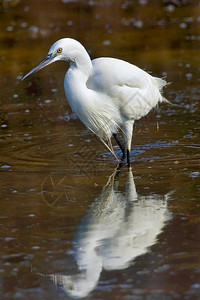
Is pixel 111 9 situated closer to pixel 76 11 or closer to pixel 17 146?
pixel 76 11

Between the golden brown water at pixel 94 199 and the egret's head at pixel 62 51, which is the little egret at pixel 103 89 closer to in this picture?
the egret's head at pixel 62 51

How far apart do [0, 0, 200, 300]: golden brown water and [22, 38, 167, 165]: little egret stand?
0.35 m

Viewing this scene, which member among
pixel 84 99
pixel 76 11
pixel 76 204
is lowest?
pixel 76 11

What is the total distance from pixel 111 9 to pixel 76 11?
853 millimetres

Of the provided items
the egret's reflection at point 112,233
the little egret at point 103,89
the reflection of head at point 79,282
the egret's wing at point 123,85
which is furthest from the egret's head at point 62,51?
the reflection of head at point 79,282

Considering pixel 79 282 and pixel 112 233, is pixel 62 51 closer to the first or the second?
pixel 112 233

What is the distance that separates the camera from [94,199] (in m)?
5.28

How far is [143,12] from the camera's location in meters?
16.2

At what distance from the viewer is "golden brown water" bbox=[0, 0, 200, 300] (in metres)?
3.86

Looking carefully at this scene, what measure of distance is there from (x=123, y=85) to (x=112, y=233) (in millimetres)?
1974

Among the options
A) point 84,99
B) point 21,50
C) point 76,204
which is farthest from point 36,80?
point 76,204

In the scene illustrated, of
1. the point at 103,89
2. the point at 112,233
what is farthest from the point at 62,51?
the point at 112,233

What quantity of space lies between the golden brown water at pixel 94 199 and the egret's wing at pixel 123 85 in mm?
459

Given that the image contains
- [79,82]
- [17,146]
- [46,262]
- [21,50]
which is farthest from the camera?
[21,50]
